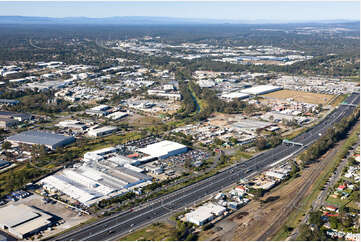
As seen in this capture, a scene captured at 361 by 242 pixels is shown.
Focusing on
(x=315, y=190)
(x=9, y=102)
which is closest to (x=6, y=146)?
(x=9, y=102)

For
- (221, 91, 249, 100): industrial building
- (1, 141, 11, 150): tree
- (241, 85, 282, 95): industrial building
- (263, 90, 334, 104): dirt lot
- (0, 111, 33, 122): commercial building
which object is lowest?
(1, 141, 11, 150): tree

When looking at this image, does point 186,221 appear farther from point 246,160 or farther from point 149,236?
point 246,160

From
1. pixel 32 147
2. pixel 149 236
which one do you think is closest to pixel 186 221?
pixel 149 236

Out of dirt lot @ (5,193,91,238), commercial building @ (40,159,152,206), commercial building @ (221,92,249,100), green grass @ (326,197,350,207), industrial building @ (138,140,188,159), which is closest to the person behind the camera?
dirt lot @ (5,193,91,238)

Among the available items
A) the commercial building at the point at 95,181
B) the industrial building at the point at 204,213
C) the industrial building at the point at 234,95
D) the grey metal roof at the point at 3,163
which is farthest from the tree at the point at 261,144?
the grey metal roof at the point at 3,163

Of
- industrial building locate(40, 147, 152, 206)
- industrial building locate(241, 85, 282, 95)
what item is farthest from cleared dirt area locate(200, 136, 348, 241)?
industrial building locate(241, 85, 282, 95)

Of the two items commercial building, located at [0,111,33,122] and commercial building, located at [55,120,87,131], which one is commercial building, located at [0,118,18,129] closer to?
commercial building, located at [0,111,33,122]

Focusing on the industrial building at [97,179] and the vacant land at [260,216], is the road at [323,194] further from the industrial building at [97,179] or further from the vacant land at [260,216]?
the industrial building at [97,179]
